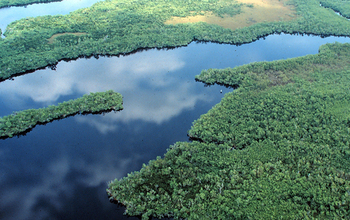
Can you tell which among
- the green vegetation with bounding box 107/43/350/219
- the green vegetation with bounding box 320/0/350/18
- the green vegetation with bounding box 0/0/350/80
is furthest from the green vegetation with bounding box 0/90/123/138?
the green vegetation with bounding box 320/0/350/18

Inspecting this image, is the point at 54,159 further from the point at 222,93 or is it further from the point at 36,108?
the point at 222,93

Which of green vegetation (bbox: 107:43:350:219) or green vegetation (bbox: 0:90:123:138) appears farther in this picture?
green vegetation (bbox: 0:90:123:138)

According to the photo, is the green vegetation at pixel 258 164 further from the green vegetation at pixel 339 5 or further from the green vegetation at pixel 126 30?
the green vegetation at pixel 339 5

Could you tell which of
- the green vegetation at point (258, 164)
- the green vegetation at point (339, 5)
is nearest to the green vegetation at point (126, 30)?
the green vegetation at point (339, 5)

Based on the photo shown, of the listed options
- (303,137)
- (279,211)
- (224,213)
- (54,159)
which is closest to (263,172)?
(279,211)

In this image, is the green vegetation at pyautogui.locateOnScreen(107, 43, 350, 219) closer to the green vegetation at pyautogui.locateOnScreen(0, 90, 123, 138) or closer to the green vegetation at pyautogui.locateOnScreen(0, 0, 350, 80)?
the green vegetation at pyautogui.locateOnScreen(0, 90, 123, 138)
